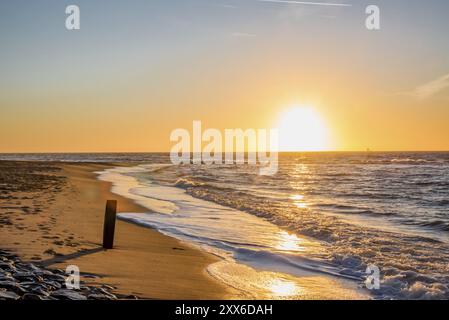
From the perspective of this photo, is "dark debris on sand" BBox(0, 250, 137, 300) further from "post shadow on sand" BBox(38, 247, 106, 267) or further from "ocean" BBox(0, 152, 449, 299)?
"ocean" BBox(0, 152, 449, 299)

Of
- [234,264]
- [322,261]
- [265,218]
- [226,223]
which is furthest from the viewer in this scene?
[265,218]

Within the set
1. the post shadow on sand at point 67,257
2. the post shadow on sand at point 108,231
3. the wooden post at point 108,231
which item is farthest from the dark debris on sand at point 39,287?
the wooden post at point 108,231

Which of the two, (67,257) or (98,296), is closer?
(98,296)

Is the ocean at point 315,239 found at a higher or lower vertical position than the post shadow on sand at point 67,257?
lower

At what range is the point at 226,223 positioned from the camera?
51.8 feet

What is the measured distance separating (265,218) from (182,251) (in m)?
7.87

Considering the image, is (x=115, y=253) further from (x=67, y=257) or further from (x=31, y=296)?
(x=31, y=296)

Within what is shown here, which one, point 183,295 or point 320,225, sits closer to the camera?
point 183,295

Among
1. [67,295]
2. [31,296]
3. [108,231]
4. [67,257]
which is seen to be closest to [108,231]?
[108,231]

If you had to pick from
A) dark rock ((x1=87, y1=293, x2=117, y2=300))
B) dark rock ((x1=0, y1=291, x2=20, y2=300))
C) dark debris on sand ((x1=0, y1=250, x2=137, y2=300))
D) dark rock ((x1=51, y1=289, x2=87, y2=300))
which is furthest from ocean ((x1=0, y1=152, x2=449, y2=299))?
dark rock ((x1=0, y1=291, x2=20, y2=300))

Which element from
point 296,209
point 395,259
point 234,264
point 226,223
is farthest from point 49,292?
point 296,209

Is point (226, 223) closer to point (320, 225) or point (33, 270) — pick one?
point (320, 225)

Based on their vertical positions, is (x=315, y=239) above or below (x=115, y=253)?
below

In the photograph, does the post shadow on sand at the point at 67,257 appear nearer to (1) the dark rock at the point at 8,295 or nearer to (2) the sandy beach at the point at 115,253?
(2) the sandy beach at the point at 115,253
